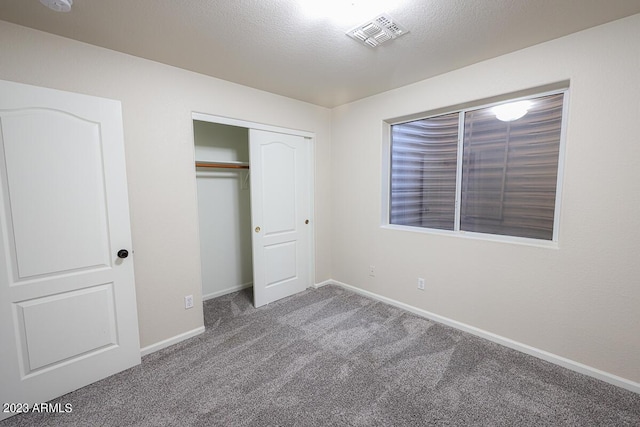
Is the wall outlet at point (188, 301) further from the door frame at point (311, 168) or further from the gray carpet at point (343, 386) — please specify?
the door frame at point (311, 168)

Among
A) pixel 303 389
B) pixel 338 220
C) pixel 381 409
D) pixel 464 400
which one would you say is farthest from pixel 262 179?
pixel 464 400

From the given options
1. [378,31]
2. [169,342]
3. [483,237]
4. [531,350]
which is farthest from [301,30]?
[531,350]

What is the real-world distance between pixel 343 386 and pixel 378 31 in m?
2.42

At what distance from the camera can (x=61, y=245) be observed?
178 cm

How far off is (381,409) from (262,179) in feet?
7.68

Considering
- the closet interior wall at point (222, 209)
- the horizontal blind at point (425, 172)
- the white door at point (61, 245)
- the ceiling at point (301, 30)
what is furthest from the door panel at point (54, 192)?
the horizontal blind at point (425, 172)

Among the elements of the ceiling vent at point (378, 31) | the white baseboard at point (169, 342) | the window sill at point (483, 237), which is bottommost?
the white baseboard at point (169, 342)

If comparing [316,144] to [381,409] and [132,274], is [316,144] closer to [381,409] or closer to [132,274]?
[132,274]

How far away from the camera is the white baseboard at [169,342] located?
2245mm

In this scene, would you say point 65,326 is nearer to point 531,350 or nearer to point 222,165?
point 222,165

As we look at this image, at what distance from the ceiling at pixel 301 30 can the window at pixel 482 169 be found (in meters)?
0.54

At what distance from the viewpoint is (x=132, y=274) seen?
207 centimetres

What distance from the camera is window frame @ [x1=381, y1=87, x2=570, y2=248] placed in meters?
2.04

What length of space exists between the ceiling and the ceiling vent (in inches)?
1.8
